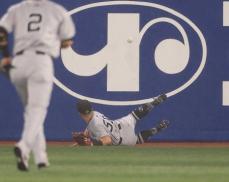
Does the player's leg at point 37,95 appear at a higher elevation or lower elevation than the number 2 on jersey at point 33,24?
lower

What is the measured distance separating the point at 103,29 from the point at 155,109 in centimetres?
146

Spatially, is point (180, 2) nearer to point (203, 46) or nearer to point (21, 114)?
point (203, 46)

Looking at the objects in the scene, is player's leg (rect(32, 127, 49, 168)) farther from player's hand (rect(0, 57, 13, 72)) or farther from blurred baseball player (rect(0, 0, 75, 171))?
player's hand (rect(0, 57, 13, 72))

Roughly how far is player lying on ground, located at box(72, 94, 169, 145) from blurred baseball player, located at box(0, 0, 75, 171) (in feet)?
15.4

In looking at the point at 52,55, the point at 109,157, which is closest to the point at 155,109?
the point at 109,157

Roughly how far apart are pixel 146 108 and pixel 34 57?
18.1ft

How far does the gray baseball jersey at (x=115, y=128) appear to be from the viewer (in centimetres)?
1371

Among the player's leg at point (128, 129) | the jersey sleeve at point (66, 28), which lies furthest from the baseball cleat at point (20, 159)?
the player's leg at point (128, 129)

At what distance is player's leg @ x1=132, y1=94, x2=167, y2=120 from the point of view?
556 inches

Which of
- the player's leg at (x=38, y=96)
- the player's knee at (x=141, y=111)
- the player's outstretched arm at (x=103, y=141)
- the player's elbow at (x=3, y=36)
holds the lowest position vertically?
the player's outstretched arm at (x=103, y=141)

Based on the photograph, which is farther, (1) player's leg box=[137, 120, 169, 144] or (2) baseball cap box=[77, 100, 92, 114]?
(1) player's leg box=[137, 120, 169, 144]

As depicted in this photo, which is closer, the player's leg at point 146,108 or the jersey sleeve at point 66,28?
the jersey sleeve at point 66,28

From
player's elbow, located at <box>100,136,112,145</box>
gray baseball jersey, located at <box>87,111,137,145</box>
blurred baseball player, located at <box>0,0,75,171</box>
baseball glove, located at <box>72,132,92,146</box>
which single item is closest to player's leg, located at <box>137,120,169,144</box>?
gray baseball jersey, located at <box>87,111,137,145</box>

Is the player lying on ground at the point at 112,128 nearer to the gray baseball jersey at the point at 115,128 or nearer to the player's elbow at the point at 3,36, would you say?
the gray baseball jersey at the point at 115,128
